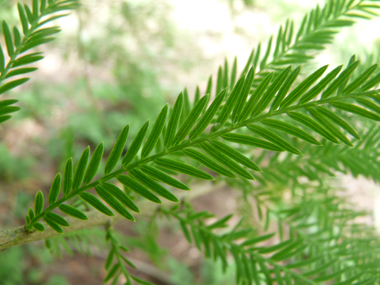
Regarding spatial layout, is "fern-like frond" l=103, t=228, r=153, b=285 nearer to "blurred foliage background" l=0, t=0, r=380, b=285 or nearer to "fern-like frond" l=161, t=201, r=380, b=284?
"fern-like frond" l=161, t=201, r=380, b=284

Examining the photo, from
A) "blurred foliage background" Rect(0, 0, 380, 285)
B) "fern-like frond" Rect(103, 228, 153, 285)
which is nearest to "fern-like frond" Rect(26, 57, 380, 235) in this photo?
"fern-like frond" Rect(103, 228, 153, 285)

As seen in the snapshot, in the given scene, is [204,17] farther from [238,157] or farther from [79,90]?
[238,157]

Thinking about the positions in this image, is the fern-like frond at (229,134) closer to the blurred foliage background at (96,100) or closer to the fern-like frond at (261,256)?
the fern-like frond at (261,256)

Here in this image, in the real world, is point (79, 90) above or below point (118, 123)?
above

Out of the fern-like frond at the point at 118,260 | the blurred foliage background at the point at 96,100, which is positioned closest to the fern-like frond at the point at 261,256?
the fern-like frond at the point at 118,260

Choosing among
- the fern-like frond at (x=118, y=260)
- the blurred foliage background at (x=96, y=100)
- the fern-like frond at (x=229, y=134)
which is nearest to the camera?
the fern-like frond at (x=229, y=134)

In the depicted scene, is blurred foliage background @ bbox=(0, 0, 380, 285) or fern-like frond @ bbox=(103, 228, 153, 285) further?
blurred foliage background @ bbox=(0, 0, 380, 285)

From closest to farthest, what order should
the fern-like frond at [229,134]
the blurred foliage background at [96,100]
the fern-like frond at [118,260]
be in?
the fern-like frond at [229,134]
the fern-like frond at [118,260]
the blurred foliage background at [96,100]

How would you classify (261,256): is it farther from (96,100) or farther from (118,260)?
(96,100)

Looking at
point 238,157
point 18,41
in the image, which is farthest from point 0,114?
point 238,157
